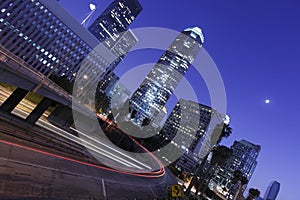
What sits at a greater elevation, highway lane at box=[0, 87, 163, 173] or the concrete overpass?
the concrete overpass

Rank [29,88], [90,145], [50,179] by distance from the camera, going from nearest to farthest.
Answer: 1. [50,179]
2. [29,88]
3. [90,145]

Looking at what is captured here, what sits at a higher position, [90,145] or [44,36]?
[44,36]

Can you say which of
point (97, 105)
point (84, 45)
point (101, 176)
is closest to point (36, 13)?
point (84, 45)

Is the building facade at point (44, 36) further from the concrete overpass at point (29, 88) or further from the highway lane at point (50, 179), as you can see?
the highway lane at point (50, 179)

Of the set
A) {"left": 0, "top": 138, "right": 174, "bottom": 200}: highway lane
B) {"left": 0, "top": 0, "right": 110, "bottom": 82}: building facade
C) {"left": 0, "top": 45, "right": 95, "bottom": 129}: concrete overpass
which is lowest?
{"left": 0, "top": 138, "right": 174, "bottom": 200}: highway lane

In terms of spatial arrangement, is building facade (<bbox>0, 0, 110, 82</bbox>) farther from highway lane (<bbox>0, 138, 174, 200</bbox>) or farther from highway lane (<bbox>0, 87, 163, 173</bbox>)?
highway lane (<bbox>0, 138, 174, 200</bbox>)

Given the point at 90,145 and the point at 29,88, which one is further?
the point at 90,145

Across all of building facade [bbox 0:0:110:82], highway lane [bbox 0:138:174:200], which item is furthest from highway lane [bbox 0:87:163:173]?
building facade [bbox 0:0:110:82]

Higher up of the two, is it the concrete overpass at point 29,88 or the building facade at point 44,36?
the building facade at point 44,36

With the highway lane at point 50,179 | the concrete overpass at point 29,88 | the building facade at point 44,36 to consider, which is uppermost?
the building facade at point 44,36

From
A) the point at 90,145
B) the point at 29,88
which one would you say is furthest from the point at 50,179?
the point at 90,145

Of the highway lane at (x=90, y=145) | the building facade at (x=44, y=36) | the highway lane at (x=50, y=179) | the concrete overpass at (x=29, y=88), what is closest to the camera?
the highway lane at (x=50, y=179)

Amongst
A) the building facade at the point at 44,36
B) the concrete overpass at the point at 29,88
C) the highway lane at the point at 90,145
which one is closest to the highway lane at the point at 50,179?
the concrete overpass at the point at 29,88

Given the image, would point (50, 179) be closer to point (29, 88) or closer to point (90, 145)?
point (29, 88)
